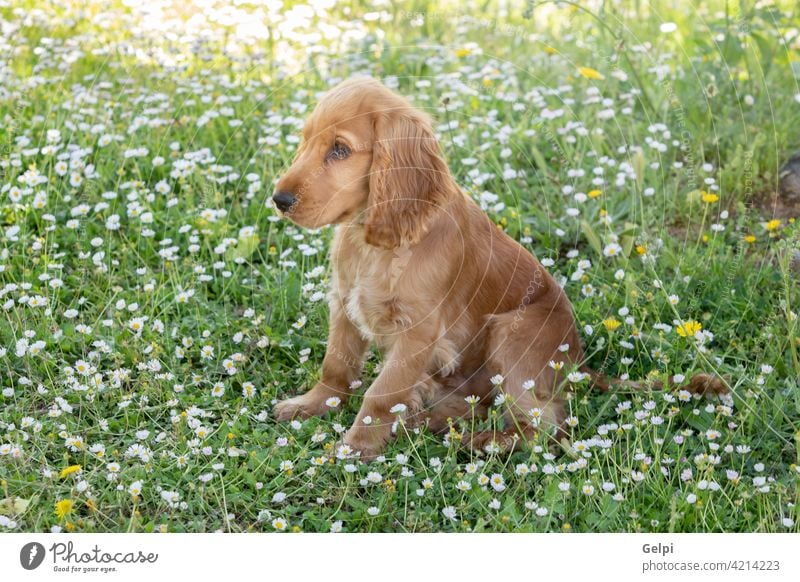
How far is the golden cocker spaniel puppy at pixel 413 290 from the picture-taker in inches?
138

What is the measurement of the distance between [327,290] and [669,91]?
2.36 m

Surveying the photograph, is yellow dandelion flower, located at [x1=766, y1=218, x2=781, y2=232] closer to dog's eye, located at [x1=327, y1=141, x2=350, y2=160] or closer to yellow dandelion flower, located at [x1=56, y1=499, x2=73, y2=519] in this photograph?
dog's eye, located at [x1=327, y1=141, x2=350, y2=160]

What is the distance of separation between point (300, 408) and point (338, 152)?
3.59 ft

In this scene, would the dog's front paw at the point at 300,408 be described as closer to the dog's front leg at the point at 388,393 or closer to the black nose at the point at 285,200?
the dog's front leg at the point at 388,393

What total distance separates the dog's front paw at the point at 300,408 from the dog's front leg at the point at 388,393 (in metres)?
0.29

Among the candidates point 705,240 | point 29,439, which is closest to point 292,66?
point 705,240

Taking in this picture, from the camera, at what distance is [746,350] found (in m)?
4.26

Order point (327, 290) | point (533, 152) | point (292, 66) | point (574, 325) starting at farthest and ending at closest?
point (292, 66) < point (533, 152) < point (327, 290) < point (574, 325)

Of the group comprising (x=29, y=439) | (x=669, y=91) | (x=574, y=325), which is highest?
(x=669, y=91)

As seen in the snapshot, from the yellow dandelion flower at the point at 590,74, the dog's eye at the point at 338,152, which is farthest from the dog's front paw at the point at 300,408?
the yellow dandelion flower at the point at 590,74
